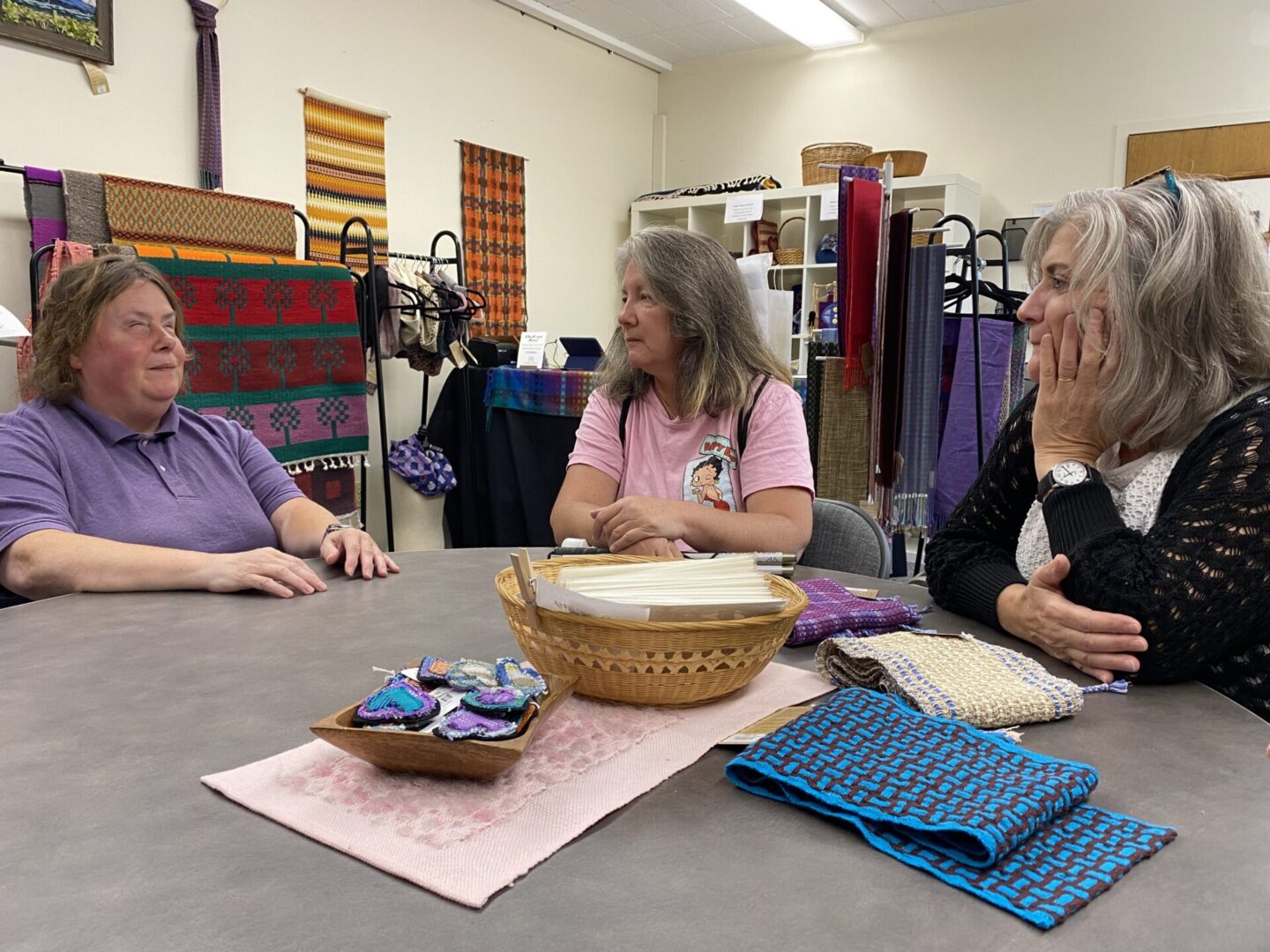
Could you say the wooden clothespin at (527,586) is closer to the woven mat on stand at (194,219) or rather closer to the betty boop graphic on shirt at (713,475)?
the betty boop graphic on shirt at (713,475)

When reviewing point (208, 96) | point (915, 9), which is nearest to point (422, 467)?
point (208, 96)

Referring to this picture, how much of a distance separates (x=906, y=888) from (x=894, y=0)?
19.4 ft

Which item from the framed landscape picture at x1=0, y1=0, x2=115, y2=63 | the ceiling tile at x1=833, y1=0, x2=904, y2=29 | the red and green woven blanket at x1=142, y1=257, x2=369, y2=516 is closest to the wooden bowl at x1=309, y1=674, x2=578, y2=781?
the red and green woven blanket at x1=142, y1=257, x2=369, y2=516

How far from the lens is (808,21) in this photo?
19.0ft

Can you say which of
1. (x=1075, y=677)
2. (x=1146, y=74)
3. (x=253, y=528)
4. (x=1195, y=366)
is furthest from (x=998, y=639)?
(x=1146, y=74)

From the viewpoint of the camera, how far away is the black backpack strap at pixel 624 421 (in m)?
2.09

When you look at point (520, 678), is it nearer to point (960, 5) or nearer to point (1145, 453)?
point (1145, 453)

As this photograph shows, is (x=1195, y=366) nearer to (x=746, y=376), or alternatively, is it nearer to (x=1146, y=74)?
(x=746, y=376)

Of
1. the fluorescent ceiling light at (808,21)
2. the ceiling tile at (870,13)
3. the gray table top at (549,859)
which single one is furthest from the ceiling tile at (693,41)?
the gray table top at (549,859)

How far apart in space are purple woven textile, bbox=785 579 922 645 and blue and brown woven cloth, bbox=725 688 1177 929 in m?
0.32

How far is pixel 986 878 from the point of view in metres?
0.67

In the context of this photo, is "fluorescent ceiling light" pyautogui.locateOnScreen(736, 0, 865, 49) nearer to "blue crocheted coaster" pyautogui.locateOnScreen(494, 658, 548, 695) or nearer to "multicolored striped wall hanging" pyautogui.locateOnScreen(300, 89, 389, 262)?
"multicolored striped wall hanging" pyautogui.locateOnScreen(300, 89, 389, 262)

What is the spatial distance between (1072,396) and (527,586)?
0.87 meters

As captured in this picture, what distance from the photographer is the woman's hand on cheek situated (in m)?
1.34
